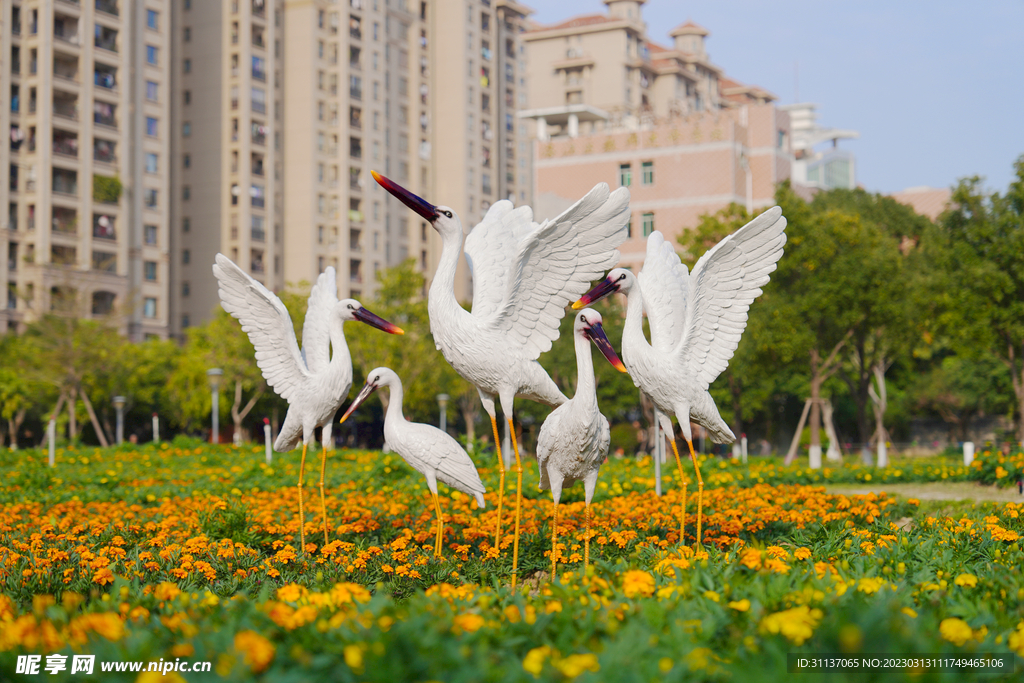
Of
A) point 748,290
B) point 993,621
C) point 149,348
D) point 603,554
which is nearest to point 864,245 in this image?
point 748,290

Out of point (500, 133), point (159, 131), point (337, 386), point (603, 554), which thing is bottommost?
point (603, 554)

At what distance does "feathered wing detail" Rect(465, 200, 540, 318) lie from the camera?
8.10 m

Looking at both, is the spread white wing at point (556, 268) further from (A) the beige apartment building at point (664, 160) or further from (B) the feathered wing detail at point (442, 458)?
(A) the beige apartment building at point (664, 160)

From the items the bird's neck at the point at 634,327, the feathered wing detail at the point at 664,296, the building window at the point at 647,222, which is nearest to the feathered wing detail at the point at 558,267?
the bird's neck at the point at 634,327

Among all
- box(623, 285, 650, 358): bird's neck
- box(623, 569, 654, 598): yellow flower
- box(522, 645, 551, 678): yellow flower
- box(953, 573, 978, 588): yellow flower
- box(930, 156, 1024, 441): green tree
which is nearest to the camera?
box(522, 645, 551, 678): yellow flower

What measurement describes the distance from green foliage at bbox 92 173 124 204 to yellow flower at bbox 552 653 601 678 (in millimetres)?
49366

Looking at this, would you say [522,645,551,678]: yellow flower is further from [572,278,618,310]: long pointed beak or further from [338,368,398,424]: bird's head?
[338,368,398,424]: bird's head

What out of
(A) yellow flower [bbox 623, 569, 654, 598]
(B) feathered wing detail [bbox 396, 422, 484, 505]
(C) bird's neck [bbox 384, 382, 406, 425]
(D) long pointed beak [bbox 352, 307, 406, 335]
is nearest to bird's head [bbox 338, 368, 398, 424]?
(C) bird's neck [bbox 384, 382, 406, 425]

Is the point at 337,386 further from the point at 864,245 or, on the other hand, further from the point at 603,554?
the point at 864,245

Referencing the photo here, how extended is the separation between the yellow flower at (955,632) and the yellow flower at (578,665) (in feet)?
5.30

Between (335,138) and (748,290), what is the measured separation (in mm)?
54258

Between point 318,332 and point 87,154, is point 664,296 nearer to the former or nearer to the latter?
point 318,332

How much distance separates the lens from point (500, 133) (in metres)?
75.2

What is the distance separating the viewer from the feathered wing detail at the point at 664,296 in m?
8.90
